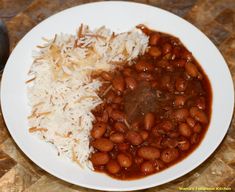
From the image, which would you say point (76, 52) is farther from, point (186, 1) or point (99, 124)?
point (186, 1)

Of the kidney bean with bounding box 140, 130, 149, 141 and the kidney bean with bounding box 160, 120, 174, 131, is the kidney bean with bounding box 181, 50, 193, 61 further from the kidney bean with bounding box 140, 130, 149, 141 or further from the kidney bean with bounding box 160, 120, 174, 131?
the kidney bean with bounding box 140, 130, 149, 141

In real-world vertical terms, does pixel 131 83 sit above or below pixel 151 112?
above

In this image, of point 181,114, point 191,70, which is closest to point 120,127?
point 181,114

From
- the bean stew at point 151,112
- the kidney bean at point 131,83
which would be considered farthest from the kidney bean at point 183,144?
the kidney bean at point 131,83

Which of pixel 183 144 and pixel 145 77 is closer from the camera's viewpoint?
pixel 183 144

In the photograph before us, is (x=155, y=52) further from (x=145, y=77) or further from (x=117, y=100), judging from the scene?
(x=117, y=100)

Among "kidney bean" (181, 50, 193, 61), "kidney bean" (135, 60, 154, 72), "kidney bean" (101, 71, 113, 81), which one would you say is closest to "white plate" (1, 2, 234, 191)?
"kidney bean" (181, 50, 193, 61)

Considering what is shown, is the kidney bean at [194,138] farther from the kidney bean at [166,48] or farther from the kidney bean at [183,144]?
the kidney bean at [166,48]

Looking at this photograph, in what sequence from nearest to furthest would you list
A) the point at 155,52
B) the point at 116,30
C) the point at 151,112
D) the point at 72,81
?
the point at 151,112, the point at 72,81, the point at 155,52, the point at 116,30
